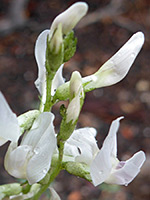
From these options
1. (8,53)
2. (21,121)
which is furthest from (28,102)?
(21,121)

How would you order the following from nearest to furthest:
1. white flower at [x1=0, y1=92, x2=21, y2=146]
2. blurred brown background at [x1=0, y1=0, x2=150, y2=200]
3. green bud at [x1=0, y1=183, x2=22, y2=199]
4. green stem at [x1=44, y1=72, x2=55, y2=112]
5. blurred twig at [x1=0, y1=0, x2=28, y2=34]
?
white flower at [x1=0, y1=92, x2=21, y2=146]
green stem at [x1=44, y1=72, x2=55, y2=112]
green bud at [x1=0, y1=183, x2=22, y2=199]
blurred brown background at [x1=0, y1=0, x2=150, y2=200]
blurred twig at [x1=0, y1=0, x2=28, y2=34]

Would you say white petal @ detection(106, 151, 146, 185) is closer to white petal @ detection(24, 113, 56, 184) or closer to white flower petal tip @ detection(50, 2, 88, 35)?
white petal @ detection(24, 113, 56, 184)

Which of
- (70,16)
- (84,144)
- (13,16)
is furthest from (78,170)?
(13,16)

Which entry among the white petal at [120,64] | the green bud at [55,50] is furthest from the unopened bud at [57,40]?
the white petal at [120,64]

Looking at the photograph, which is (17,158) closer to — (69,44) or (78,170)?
(78,170)

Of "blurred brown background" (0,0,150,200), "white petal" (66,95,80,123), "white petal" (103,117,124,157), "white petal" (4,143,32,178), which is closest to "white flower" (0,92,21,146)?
"white petal" (4,143,32,178)

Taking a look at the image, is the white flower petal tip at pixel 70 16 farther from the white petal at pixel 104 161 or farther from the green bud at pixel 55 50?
the white petal at pixel 104 161
